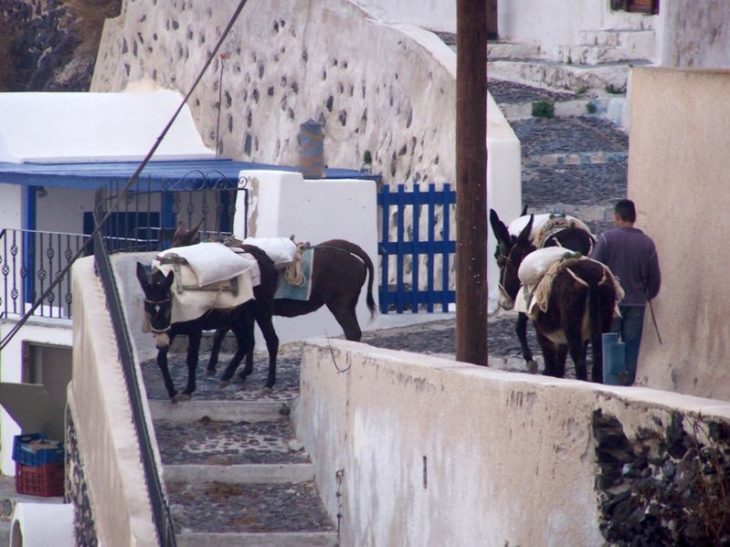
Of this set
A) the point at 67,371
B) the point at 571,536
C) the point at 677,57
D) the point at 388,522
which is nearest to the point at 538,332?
the point at 388,522

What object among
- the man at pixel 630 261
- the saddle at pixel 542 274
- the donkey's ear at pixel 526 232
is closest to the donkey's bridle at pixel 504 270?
the donkey's ear at pixel 526 232

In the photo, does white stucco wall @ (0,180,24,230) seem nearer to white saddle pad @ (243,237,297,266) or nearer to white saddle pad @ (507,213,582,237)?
white saddle pad @ (243,237,297,266)

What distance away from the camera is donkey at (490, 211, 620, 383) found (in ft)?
27.6

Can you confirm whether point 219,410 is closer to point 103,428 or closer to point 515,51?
point 103,428

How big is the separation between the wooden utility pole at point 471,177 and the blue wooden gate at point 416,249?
4.62 metres

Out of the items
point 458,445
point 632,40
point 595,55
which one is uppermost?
point 632,40

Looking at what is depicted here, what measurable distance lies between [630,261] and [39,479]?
7238 mm

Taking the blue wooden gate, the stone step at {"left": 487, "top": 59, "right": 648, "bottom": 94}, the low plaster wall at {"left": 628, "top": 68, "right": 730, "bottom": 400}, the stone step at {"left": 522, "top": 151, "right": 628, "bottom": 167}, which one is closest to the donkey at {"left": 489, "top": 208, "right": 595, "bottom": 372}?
the low plaster wall at {"left": 628, "top": 68, "right": 730, "bottom": 400}

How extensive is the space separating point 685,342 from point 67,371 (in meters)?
9.07

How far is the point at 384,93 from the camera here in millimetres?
16734

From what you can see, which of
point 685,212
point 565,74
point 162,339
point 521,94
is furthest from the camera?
point 565,74

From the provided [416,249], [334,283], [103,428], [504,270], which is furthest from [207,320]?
[416,249]

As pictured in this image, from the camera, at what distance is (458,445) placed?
6.07 m

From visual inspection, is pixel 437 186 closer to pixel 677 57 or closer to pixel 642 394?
pixel 677 57
